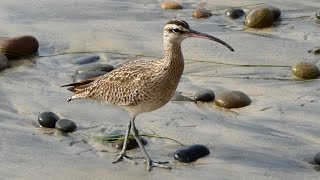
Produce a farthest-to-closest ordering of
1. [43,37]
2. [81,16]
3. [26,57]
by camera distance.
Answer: [81,16] → [43,37] → [26,57]

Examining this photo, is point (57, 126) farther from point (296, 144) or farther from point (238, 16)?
point (238, 16)

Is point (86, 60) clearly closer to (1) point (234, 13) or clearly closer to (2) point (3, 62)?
(2) point (3, 62)

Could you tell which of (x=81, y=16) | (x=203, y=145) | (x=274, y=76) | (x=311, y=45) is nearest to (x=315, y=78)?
(x=274, y=76)

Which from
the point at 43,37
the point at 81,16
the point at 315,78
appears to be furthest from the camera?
the point at 81,16

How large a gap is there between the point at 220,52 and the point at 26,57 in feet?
7.20

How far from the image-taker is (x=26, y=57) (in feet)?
30.6

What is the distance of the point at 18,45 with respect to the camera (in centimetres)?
928

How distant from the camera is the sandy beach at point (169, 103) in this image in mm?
6668

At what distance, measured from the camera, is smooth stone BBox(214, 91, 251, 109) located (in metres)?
7.85

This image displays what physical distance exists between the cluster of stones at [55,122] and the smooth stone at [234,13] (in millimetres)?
3973

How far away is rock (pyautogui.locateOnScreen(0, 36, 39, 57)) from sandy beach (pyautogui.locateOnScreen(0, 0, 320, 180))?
12 cm

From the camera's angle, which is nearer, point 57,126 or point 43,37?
point 57,126

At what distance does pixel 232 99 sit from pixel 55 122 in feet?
5.57

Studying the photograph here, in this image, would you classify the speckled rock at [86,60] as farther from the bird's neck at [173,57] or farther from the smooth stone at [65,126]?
the bird's neck at [173,57]
